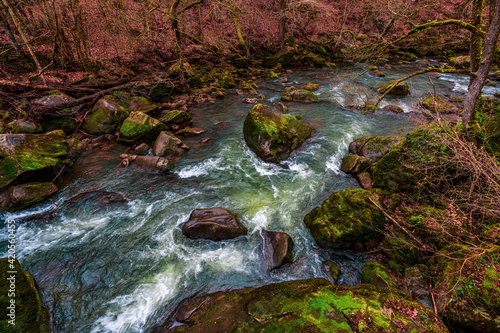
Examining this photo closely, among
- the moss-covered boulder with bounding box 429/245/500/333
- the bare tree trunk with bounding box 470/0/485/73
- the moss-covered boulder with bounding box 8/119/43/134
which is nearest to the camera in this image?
the moss-covered boulder with bounding box 429/245/500/333

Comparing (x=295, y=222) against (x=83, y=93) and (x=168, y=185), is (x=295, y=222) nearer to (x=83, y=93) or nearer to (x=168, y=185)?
(x=168, y=185)

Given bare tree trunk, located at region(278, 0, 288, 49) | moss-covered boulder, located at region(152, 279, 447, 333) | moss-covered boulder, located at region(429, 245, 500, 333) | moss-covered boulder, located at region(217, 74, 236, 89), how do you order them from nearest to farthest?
moss-covered boulder, located at region(152, 279, 447, 333) → moss-covered boulder, located at region(429, 245, 500, 333) → moss-covered boulder, located at region(217, 74, 236, 89) → bare tree trunk, located at region(278, 0, 288, 49)

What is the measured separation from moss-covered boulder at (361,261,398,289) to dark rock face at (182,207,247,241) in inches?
116

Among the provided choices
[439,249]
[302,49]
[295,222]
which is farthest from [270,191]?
[302,49]

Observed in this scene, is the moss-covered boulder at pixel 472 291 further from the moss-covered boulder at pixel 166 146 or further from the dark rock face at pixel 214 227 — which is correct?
the moss-covered boulder at pixel 166 146

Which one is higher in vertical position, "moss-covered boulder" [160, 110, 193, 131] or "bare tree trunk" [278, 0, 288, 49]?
"bare tree trunk" [278, 0, 288, 49]

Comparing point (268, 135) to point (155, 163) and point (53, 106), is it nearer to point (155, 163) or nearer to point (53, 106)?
point (155, 163)

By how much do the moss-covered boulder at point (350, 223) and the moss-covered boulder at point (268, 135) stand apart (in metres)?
3.39

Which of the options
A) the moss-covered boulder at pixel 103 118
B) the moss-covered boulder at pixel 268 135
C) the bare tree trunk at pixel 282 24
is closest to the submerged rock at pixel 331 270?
the moss-covered boulder at pixel 268 135

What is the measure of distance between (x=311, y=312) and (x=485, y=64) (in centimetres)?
597

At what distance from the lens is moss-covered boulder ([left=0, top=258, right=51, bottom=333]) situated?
3191 mm

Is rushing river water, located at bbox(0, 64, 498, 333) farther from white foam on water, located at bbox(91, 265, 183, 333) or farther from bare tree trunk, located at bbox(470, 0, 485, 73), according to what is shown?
bare tree trunk, located at bbox(470, 0, 485, 73)

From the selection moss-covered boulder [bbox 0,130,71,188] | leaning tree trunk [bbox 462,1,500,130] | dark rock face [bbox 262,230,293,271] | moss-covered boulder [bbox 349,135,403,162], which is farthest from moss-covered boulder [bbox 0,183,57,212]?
leaning tree trunk [bbox 462,1,500,130]

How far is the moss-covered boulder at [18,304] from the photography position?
10.5 feet
